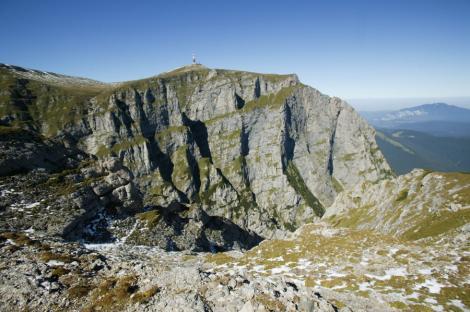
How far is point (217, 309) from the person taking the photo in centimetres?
2164

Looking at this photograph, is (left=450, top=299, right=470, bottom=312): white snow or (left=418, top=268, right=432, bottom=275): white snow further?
(left=418, top=268, right=432, bottom=275): white snow

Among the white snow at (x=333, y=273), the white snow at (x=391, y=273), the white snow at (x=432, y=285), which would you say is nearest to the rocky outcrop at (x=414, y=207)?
the white snow at (x=391, y=273)

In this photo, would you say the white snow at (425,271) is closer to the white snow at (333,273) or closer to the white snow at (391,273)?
the white snow at (391,273)

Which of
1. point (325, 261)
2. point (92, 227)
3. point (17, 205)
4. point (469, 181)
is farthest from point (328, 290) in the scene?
point (469, 181)

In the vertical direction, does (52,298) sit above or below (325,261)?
above

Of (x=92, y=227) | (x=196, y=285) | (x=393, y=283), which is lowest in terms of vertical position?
(x=92, y=227)

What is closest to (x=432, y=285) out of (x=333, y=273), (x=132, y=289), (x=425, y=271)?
(x=425, y=271)

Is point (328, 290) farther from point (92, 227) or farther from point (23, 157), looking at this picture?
point (23, 157)

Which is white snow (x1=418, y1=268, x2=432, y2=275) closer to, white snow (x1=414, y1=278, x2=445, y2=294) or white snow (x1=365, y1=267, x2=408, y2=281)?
white snow (x1=365, y1=267, x2=408, y2=281)

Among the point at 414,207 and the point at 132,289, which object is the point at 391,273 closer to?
the point at 132,289

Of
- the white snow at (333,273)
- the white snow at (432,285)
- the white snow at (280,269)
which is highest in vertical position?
the white snow at (432,285)

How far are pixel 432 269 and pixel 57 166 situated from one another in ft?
244

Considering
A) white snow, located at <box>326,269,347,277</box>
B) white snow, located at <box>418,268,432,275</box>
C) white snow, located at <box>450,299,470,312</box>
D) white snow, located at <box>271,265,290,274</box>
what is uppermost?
white snow, located at <box>450,299,470,312</box>

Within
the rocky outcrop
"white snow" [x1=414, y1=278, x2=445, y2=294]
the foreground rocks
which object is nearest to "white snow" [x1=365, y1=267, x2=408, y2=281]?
"white snow" [x1=414, y1=278, x2=445, y2=294]
